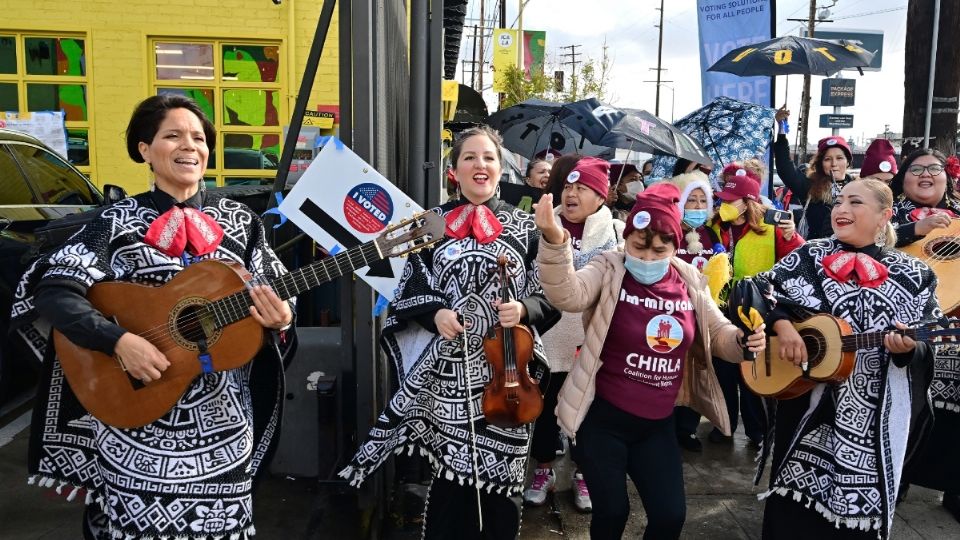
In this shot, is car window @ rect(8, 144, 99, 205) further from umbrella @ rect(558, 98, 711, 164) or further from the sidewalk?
umbrella @ rect(558, 98, 711, 164)

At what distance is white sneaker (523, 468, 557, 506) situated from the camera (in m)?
3.95

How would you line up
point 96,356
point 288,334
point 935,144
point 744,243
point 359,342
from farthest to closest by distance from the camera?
point 935,144
point 744,243
point 359,342
point 288,334
point 96,356

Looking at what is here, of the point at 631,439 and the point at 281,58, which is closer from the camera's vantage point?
the point at 631,439

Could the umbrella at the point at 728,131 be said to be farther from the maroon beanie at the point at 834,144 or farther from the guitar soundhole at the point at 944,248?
the guitar soundhole at the point at 944,248

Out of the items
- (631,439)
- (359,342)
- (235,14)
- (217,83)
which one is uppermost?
(235,14)

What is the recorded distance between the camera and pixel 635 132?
5.30 metres

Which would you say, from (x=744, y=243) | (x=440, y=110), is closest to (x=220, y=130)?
(x=440, y=110)

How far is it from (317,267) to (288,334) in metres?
0.40

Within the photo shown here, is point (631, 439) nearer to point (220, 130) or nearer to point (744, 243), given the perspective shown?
point (744, 243)

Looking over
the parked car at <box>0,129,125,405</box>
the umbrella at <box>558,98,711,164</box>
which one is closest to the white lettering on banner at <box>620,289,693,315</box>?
the umbrella at <box>558,98,711,164</box>

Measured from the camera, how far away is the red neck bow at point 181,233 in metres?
2.23

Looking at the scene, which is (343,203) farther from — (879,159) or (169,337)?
(879,159)

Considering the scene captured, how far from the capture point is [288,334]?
262cm

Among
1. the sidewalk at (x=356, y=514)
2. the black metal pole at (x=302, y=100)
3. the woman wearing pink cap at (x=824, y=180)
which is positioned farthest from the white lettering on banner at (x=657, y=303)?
the woman wearing pink cap at (x=824, y=180)
